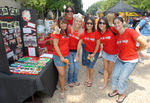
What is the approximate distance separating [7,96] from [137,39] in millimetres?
2546

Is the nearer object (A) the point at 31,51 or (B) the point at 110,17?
(B) the point at 110,17

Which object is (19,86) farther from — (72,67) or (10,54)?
(72,67)

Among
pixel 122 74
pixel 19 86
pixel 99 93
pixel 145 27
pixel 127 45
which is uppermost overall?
pixel 145 27

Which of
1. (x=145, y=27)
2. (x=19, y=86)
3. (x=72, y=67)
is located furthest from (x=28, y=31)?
(x=145, y=27)

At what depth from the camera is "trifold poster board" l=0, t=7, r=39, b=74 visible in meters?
2.07

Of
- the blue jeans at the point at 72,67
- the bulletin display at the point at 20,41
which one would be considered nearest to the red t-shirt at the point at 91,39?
the blue jeans at the point at 72,67

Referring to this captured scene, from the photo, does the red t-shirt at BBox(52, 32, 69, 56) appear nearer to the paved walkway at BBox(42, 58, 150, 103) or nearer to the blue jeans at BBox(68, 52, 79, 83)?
the blue jeans at BBox(68, 52, 79, 83)

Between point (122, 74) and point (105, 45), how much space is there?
73cm

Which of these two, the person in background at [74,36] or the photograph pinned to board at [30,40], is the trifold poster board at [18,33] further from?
A: the person in background at [74,36]

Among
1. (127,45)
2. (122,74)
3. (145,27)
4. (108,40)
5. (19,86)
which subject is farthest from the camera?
(145,27)

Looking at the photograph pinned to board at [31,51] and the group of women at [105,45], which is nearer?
the group of women at [105,45]

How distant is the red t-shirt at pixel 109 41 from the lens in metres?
2.30

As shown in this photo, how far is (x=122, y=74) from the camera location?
6.92 feet

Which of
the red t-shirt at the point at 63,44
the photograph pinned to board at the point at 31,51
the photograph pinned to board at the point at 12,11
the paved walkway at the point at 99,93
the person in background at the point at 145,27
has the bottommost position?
the paved walkway at the point at 99,93
